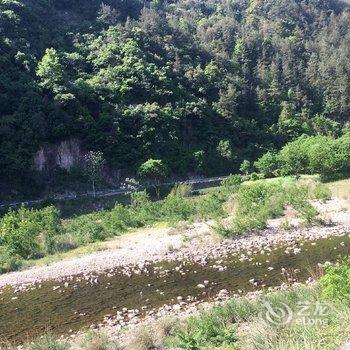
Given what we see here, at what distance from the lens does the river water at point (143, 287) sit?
16016mm

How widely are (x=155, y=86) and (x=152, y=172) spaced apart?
1993cm

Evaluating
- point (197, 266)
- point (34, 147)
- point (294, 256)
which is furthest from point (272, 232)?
point (34, 147)

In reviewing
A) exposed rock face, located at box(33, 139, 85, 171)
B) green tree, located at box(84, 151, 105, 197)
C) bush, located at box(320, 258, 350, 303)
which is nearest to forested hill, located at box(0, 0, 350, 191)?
exposed rock face, located at box(33, 139, 85, 171)

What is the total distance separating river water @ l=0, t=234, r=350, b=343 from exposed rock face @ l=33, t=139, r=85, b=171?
34712 millimetres

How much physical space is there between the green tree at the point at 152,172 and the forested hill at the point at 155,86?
472cm

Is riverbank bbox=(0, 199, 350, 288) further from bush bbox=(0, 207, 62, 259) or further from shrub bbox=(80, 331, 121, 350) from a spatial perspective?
shrub bbox=(80, 331, 121, 350)

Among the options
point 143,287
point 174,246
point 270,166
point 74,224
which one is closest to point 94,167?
point 74,224

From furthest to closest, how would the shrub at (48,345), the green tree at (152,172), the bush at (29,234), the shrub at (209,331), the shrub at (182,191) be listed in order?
1. the green tree at (152,172)
2. the shrub at (182,191)
3. the bush at (29,234)
4. the shrub at (48,345)
5. the shrub at (209,331)

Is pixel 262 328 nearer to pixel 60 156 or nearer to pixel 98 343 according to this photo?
pixel 98 343

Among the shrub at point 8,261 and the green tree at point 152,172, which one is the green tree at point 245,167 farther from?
the shrub at point 8,261

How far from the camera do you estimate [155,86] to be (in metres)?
68.1

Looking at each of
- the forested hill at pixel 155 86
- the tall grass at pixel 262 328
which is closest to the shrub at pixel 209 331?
the tall grass at pixel 262 328

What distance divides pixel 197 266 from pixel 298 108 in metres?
65.0

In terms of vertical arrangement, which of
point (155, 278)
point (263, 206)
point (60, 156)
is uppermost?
point (155, 278)
